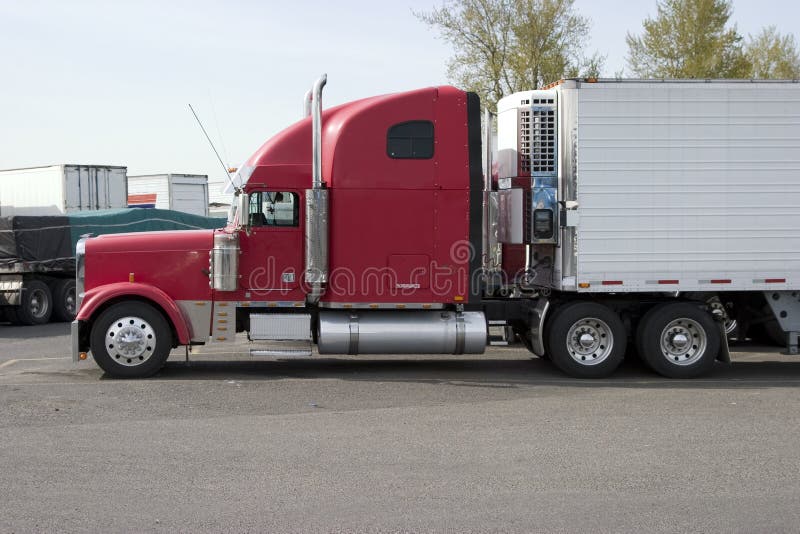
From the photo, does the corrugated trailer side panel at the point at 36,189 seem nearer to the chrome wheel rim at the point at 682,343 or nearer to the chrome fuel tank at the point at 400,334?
the chrome fuel tank at the point at 400,334

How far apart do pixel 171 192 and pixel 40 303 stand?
12.6 meters

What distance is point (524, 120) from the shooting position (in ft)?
40.3

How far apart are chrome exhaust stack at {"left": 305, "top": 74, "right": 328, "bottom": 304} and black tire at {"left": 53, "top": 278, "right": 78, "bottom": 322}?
36.6 ft

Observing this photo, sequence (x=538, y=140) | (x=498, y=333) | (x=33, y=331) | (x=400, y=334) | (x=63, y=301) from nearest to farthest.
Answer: (x=400, y=334) < (x=538, y=140) < (x=498, y=333) < (x=33, y=331) < (x=63, y=301)

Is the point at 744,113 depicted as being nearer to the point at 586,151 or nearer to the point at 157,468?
the point at 586,151

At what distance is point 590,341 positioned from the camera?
478 inches

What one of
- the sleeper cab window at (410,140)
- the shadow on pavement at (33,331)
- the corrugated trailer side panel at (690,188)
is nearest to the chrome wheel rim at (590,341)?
the corrugated trailer side panel at (690,188)

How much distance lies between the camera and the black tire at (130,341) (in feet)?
38.5

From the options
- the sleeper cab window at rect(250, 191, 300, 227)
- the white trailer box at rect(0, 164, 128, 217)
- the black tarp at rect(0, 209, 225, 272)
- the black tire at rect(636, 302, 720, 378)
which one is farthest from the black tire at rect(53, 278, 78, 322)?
the black tire at rect(636, 302, 720, 378)

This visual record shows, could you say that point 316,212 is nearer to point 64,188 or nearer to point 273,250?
point 273,250

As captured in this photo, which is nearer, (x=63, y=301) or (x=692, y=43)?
(x=63, y=301)

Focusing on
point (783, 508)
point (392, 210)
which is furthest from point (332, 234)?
point (783, 508)

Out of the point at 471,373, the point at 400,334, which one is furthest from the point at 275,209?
the point at 471,373

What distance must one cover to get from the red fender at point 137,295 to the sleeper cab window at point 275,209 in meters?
1.48
